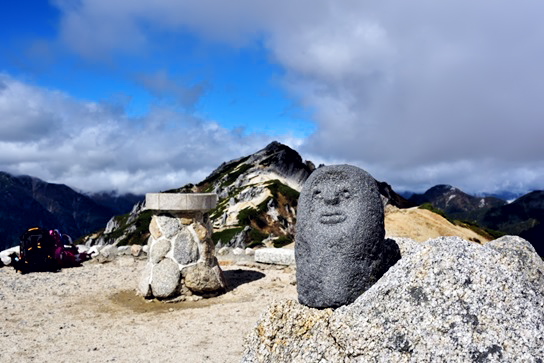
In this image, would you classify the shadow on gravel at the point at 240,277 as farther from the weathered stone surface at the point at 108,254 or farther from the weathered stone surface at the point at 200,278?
the weathered stone surface at the point at 108,254

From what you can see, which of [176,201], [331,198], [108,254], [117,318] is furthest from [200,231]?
[108,254]

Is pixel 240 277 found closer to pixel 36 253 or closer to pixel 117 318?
pixel 117 318

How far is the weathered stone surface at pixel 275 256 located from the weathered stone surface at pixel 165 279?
3.77m

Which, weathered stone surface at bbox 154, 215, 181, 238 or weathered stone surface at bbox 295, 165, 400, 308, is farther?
weathered stone surface at bbox 154, 215, 181, 238

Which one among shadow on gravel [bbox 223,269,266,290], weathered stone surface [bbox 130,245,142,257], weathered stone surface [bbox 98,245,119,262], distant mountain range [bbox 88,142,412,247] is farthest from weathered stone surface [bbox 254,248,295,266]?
distant mountain range [bbox 88,142,412,247]

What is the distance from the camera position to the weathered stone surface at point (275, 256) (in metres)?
12.7

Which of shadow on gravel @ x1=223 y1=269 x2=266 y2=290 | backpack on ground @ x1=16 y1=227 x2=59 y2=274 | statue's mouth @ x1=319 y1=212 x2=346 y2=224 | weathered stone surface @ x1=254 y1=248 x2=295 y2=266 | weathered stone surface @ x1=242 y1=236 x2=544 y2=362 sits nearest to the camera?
weathered stone surface @ x1=242 y1=236 x2=544 y2=362

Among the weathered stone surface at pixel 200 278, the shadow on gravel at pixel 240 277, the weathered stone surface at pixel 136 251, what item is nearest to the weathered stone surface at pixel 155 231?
the weathered stone surface at pixel 200 278

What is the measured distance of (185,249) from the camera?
9734 millimetres

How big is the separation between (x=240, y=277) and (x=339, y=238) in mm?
6586

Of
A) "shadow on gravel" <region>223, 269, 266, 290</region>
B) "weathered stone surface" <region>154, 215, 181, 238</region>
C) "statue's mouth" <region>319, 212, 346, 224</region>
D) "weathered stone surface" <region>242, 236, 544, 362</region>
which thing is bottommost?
"shadow on gravel" <region>223, 269, 266, 290</region>

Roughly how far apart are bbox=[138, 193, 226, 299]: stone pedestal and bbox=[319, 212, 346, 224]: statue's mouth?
178 inches

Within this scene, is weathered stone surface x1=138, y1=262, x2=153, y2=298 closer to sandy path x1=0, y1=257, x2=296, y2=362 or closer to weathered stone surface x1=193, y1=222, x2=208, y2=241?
sandy path x1=0, y1=257, x2=296, y2=362

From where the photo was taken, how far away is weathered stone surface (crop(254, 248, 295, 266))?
12.7 m
